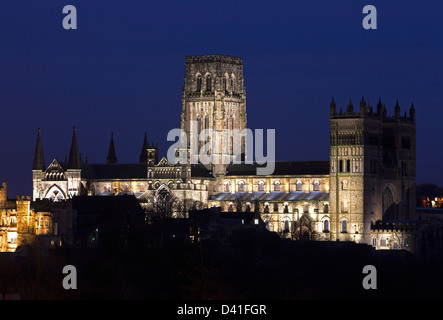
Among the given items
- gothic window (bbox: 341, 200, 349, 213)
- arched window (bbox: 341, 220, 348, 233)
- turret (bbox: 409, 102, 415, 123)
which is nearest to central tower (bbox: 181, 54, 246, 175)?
gothic window (bbox: 341, 200, 349, 213)

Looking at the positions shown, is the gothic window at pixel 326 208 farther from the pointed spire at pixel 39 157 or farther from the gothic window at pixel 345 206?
the pointed spire at pixel 39 157

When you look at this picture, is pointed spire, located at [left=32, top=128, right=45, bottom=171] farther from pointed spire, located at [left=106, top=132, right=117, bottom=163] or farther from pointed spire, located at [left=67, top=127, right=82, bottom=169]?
pointed spire, located at [left=106, top=132, right=117, bottom=163]

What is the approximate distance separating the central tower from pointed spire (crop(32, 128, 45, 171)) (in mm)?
14748

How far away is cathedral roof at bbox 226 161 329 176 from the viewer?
531 feet

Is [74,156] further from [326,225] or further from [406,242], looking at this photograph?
[406,242]

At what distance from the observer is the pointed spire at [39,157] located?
171 meters

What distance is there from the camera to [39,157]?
171875 mm

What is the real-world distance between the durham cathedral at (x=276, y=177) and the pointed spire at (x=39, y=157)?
0.10 m

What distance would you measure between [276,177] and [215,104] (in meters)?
12.0

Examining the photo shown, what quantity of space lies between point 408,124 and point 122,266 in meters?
58.6

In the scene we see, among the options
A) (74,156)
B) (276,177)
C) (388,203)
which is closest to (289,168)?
(276,177)

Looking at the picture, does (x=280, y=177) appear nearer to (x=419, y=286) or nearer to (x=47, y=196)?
(x=47, y=196)

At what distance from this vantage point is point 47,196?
167m
